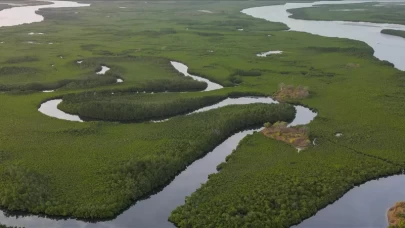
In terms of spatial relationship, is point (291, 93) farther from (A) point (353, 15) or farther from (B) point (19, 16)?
(B) point (19, 16)

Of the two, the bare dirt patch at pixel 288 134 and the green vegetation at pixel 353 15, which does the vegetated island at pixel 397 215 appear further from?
A: the green vegetation at pixel 353 15

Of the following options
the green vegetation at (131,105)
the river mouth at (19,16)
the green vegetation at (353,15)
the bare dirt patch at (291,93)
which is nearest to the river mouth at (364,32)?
the green vegetation at (353,15)

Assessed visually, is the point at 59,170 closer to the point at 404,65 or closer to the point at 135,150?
the point at 135,150

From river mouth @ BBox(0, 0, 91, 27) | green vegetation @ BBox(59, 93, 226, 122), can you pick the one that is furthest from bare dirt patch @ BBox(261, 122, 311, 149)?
river mouth @ BBox(0, 0, 91, 27)

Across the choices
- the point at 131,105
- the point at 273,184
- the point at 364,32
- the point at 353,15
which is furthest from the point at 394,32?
the point at 273,184

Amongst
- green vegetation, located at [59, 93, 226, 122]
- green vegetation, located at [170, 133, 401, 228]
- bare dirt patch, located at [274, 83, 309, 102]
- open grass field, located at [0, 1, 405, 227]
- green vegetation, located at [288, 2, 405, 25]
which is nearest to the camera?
green vegetation, located at [170, 133, 401, 228]

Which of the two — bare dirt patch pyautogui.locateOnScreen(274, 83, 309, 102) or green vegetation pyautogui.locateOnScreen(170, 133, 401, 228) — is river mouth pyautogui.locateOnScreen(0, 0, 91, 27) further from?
green vegetation pyautogui.locateOnScreen(170, 133, 401, 228)

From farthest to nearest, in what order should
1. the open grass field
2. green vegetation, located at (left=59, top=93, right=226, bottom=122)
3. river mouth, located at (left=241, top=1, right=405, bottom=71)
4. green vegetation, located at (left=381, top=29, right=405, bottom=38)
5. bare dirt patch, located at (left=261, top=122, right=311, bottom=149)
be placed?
green vegetation, located at (left=381, top=29, right=405, bottom=38) → river mouth, located at (left=241, top=1, right=405, bottom=71) → green vegetation, located at (left=59, top=93, right=226, bottom=122) → bare dirt patch, located at (left=261, top=122, right=311, bottom=149) → the open grass field
